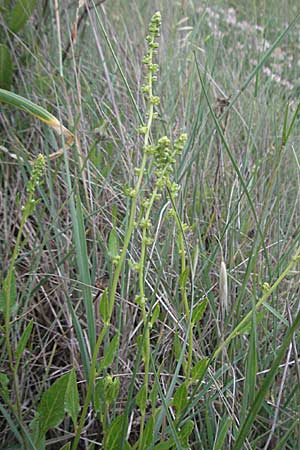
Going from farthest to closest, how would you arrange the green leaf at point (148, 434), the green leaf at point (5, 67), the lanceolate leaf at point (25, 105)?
the green leaf at point (5, 67) → the lanceolate leaf at point (25, 105) → the green leaf at point (148, 434)

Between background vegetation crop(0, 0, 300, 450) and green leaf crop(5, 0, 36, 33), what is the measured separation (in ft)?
0.07

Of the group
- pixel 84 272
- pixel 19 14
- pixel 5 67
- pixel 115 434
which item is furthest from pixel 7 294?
pixel 19 14

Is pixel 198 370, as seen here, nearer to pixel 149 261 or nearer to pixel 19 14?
pixel 149 261

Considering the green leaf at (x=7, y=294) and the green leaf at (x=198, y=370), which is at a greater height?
the green leaf at (x=7, y=294)

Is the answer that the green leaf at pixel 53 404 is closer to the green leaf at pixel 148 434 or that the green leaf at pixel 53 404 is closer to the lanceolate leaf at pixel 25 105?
the green leaf at pixel 148 434

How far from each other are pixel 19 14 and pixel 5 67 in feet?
0.50

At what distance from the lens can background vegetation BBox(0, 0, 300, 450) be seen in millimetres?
743

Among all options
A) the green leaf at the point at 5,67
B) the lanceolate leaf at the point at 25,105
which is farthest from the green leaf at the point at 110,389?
the green leaf at the point at 5,67

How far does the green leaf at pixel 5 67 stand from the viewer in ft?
4.50

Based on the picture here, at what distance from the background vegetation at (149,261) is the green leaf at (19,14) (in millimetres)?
23

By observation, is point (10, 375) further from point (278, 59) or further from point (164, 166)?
point (278, 59)

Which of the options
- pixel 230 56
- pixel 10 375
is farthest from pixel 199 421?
pixel 230 56

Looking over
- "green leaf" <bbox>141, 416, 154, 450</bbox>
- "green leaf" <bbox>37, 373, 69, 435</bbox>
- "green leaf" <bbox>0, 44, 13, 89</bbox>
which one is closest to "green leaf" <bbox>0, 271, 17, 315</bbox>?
"green leaf" <bbox>37, 373, 69, 435</bbox>

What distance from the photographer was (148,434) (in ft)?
2.27
